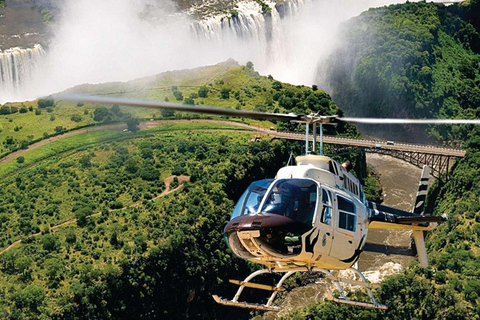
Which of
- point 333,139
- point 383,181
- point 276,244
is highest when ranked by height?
point 276,244

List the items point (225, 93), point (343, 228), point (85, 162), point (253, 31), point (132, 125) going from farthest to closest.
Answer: point (253, 31) < point (225, 93) < point (132, 125) < point (85, 162) < point (343, 228)

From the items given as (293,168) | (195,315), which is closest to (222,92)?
(195,315)

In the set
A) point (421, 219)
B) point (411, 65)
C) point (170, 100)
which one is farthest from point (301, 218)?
point (411, 65)

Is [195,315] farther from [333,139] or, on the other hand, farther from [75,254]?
[333,139]

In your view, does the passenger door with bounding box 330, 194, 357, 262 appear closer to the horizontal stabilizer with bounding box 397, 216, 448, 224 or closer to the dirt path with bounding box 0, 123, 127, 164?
the horizontal stabilizer with bounding box 397, 216, 448, 224

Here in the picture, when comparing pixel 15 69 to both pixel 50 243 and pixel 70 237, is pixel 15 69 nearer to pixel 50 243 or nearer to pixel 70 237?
pixel 70 237

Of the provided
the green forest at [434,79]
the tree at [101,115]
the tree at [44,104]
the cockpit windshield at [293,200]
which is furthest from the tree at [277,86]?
the cockpit windshield at [293,200]

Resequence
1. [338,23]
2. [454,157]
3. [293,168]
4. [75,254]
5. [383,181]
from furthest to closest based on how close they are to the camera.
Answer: [338,23], [383,181], [454,157], [75,254], [293,168]
